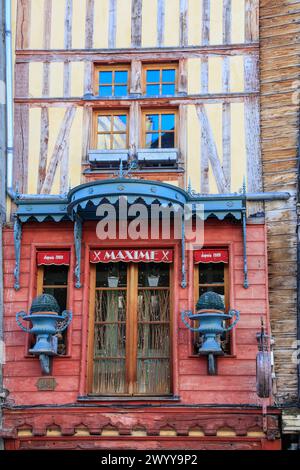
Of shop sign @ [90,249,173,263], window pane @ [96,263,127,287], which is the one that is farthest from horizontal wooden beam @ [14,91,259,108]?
window pane @ [96,263,127,287]

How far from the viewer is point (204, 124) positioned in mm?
10578

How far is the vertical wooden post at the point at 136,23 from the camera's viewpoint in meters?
11.0

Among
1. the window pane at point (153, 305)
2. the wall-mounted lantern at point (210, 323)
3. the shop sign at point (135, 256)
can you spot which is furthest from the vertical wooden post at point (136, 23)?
the wall-mounted lantern at point (210, 323)

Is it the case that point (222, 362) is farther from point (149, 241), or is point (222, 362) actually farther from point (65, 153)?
point (65, 153)

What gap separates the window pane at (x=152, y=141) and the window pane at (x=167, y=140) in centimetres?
8

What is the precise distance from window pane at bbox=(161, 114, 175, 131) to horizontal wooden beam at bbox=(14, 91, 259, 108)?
0.17 metres

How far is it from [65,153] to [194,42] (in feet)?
7.33

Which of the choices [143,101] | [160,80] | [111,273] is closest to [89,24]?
[160,80]

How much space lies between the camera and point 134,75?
1085cm

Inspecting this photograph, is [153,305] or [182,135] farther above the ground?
[182,135]

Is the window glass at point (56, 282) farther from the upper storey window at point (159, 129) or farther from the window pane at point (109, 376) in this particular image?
the upper storey window at point (159, 129)

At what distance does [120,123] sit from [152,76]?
76 cm

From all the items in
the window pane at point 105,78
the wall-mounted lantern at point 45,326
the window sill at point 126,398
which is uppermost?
the window pane at point 105,78

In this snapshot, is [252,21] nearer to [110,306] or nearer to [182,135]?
[182,135]
